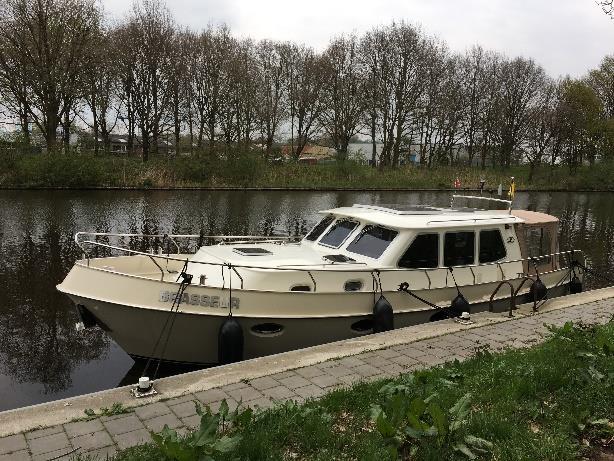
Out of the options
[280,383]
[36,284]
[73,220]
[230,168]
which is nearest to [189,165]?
[230,168]

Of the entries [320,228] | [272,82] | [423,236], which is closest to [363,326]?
[423,236]

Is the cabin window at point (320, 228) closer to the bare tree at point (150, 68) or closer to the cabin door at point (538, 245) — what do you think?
the cabin door at point (538, 245)

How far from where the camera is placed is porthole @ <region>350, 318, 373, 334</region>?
9227 mm

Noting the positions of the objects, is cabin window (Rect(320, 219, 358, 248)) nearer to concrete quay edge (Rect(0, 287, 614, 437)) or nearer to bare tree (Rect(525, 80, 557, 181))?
concrete quay edge (Rect(0, 287, 614, 437))

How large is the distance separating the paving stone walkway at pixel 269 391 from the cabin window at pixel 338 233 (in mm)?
3261

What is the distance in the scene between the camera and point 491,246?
11.0 m

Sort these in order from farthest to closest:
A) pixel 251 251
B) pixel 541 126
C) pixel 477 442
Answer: pixel 541 126 → pixel 251 251 → pixel 477 442

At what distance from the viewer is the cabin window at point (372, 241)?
9.91m

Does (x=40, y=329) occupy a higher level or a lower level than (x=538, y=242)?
lower

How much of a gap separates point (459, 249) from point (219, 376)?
19.9 feet

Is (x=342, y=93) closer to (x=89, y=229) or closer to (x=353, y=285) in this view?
(x=89, y=229)

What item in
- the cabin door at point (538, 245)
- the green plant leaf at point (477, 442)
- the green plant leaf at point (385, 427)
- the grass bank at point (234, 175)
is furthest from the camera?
the grass bank at point (234, 175)

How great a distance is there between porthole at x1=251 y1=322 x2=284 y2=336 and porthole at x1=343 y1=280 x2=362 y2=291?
4.65 ft

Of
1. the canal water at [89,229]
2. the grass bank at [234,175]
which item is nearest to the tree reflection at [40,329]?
the canal water at [89,229]
